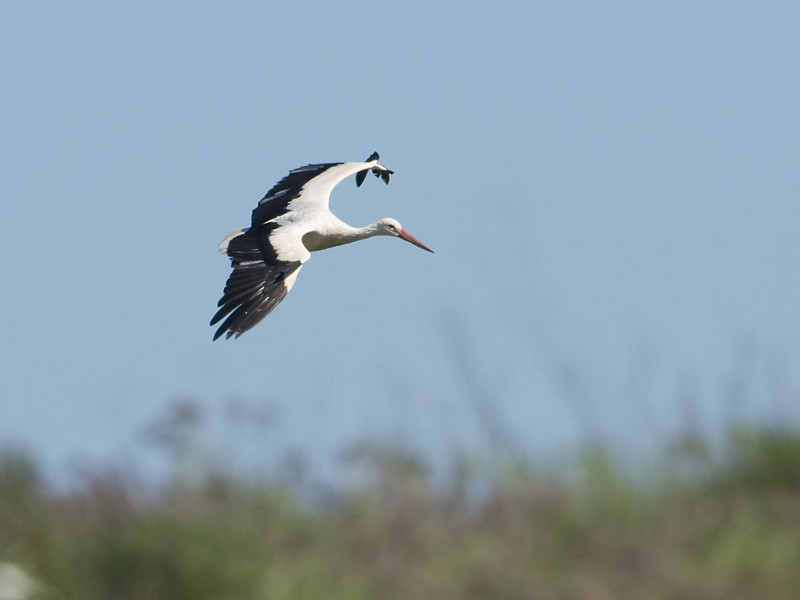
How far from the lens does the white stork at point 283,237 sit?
834 centimetres

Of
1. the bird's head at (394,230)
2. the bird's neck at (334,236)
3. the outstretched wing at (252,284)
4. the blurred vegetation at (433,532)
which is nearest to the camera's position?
the blurred vegetation at (433,532)

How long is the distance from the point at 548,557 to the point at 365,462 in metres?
0.73

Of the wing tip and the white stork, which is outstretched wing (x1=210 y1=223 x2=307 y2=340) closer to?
the white stork

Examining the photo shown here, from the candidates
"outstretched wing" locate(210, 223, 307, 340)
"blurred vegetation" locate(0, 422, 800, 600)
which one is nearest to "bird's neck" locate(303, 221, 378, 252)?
"outstretched wing" locate(210, 223, 307, 340)

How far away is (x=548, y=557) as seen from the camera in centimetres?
445

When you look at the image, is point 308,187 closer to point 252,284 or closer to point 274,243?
point 274,243

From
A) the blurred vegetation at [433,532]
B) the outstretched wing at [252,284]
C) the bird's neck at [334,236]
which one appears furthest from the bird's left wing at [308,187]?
the blurred vegetation at [433,532]

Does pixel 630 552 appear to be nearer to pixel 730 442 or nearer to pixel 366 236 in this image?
pixel 730 442

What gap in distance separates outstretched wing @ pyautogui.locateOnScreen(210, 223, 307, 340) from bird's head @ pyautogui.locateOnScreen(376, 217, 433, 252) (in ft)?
7.07

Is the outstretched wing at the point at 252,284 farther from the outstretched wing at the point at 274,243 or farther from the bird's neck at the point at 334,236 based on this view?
the bird's neck at the point at 334,236

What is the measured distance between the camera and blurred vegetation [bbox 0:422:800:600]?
4.04 m

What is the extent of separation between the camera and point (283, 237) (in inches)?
374

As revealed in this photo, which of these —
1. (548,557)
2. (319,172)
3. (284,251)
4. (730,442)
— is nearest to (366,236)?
(319,172)

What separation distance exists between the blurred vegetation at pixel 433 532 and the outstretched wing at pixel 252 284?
9.68 feet
